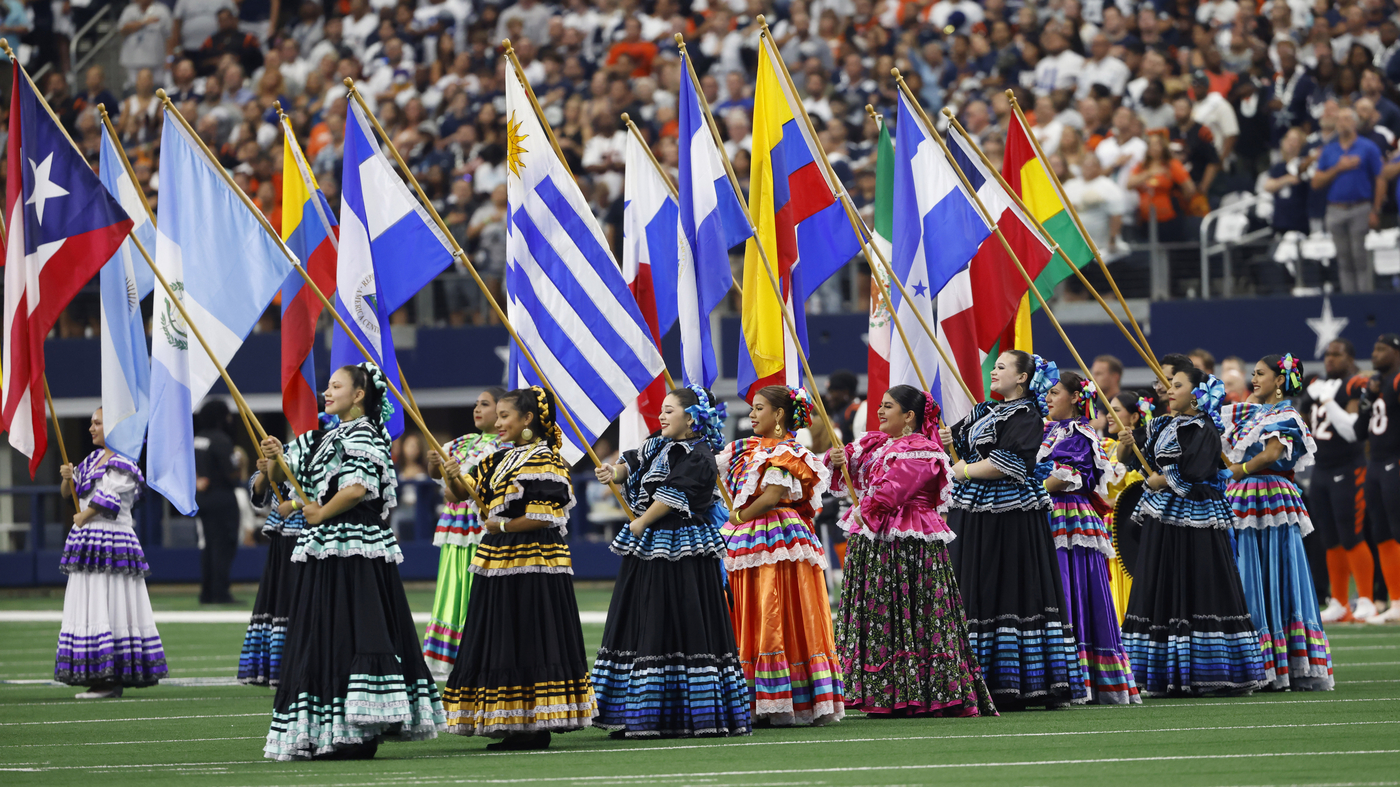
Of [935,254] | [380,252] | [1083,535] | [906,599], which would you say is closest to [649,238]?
[935,254]

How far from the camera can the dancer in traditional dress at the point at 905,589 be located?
1069 centimetres

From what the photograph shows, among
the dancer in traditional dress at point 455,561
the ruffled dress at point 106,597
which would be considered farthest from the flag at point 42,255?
the dancer in traditional dress at point 455,561

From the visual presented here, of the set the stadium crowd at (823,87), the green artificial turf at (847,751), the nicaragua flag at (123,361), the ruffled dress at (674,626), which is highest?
the stadium crowd at (823,87)

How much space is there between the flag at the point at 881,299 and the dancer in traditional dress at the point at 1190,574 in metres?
1.64

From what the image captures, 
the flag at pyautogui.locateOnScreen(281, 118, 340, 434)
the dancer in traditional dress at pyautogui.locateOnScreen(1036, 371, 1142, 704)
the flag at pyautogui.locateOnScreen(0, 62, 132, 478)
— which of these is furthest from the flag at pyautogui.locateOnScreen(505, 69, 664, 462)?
the dancer in traditional dress at pyautogui.locateOnScreen(1036, 371, 1142, 704)

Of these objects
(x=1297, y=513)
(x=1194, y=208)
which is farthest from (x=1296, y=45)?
(x=1297, y=513)

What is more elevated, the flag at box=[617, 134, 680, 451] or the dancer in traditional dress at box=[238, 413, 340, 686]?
the flag at box=[617, 134, 680, 451]

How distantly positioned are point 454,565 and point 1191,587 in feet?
16.8

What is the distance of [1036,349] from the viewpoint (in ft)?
70.7

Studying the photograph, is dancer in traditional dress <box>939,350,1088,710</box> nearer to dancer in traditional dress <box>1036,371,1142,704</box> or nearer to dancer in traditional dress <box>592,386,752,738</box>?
dancer in traditional dress <box>1036,371,1142,704</box>

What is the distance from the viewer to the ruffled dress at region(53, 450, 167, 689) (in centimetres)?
1295

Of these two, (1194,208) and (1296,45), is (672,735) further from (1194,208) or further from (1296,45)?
(1296,45)

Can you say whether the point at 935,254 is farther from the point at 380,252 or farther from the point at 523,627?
the point at 523,627

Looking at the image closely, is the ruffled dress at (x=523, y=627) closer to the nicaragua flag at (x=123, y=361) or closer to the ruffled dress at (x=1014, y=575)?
the nicaragua flag at (x=123, y=361)
